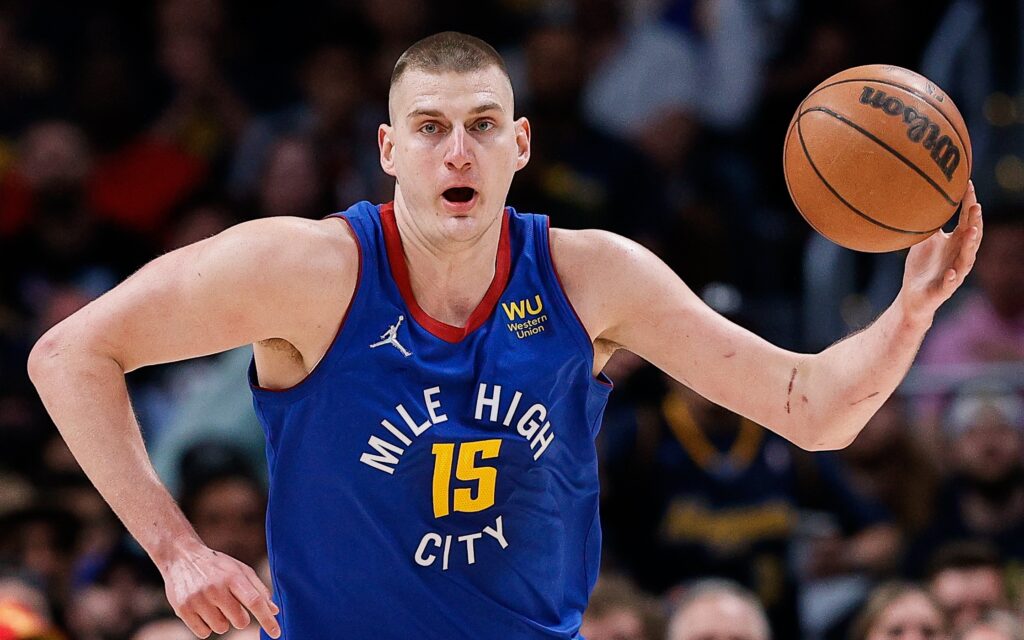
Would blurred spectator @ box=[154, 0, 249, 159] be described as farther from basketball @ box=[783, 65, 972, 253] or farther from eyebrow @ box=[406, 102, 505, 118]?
basketball @ box=[783, 65, 972, 253]

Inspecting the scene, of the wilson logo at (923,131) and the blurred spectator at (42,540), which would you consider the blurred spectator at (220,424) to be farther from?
the wilson logo at (923,131)

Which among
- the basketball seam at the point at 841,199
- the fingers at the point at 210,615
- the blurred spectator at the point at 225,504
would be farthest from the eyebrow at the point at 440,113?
the blurred spectator at the point at 225,504

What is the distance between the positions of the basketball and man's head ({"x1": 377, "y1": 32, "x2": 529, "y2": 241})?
885 millimetres

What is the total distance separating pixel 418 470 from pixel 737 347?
100cm

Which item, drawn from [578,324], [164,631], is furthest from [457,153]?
[164,631]

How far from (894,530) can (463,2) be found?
15.8 feet

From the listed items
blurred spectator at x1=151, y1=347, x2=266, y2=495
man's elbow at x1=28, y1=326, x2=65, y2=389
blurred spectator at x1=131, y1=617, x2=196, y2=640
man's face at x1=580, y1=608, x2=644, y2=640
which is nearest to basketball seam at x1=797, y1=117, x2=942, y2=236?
man's elbow at x1=28, y1=326, x2=65, y2=389

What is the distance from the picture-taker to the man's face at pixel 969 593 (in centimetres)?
721

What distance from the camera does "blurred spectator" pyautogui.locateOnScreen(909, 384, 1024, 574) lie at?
25.2 ft

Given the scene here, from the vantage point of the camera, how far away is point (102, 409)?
4.07 metres

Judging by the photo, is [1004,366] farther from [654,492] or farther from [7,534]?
[7,534]

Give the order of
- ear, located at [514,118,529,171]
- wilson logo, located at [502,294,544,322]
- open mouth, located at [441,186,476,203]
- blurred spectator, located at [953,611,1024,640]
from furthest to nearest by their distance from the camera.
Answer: blurred spectator, located at [953,611,1024,640], ear, located at [514,118,529,171], wilson logo, located at [502,294,544,322], open mouth, located at [441,186,476,203]

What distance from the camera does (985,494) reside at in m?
7.75

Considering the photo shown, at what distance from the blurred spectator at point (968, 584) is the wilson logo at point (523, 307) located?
11.8 feet
